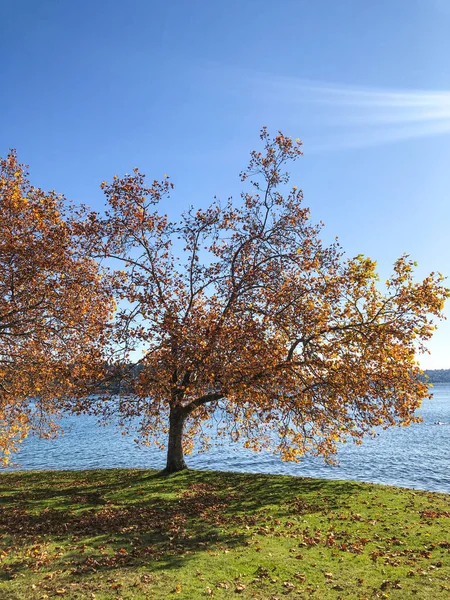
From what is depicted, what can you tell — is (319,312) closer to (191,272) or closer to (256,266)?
(256,266)

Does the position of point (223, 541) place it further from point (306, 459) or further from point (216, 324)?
point (306, 459)

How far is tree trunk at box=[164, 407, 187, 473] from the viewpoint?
25562mm

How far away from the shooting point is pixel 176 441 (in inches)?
1026

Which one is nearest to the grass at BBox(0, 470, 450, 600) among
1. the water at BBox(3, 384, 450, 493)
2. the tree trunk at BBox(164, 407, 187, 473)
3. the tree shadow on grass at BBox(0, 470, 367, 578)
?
the tree shadow on grass at BBox(0, 470, 367, 578)

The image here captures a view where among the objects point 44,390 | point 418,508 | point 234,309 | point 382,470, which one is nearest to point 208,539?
point 418,508

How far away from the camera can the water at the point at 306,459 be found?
117ft

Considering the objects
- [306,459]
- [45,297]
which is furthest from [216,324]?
[306,459]

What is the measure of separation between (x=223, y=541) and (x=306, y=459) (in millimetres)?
27525

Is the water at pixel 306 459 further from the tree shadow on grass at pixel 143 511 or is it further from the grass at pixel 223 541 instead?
the grass at pixel 223 541

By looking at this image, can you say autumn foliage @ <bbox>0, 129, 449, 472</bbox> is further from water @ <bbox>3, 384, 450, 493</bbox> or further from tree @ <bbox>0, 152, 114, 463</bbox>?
water @ <bbox>3, 384, 450, 493</bbox>

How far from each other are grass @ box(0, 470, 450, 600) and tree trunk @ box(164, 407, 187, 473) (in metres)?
2.29

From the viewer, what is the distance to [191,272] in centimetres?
2436

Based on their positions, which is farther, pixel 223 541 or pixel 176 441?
pixel 176 441

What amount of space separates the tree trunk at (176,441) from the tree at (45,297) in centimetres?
560
